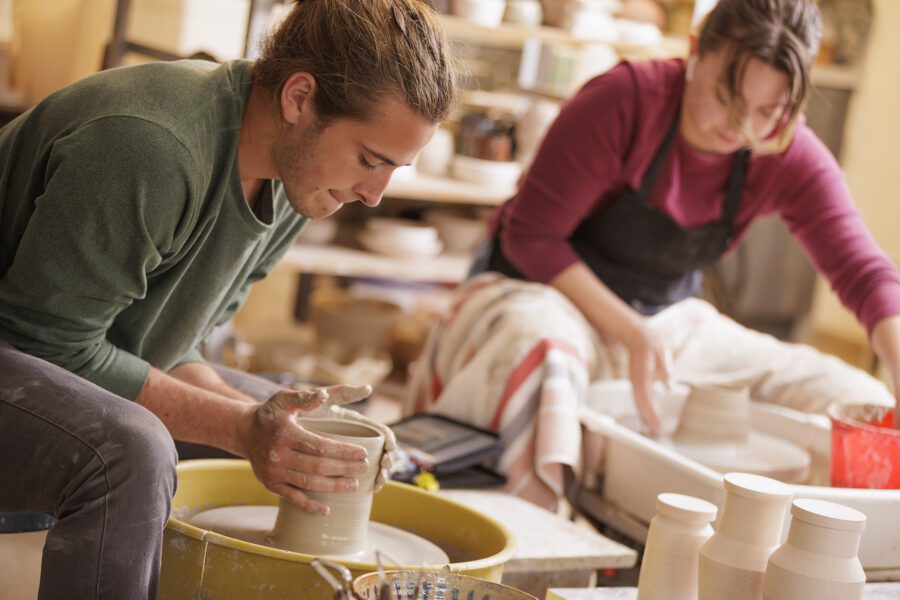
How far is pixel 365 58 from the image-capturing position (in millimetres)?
1369

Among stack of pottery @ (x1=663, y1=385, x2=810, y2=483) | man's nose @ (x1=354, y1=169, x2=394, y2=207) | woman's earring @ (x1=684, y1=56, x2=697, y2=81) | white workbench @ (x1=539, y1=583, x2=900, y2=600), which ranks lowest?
white workbench @ (x1=539, y1=583, x2=900, y2=600)

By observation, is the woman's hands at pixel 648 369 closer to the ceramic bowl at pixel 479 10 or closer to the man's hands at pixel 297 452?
the man's hands at pixel 297 452

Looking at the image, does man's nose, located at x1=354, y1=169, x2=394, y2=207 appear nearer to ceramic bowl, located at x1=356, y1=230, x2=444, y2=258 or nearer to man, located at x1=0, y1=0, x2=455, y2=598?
man, located at x1=0, y1=0, x2=455, y2=598

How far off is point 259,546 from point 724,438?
96 centimetres

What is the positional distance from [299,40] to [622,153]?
3.40ft

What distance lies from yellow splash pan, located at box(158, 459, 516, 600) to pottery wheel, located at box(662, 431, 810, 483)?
0.56 metres

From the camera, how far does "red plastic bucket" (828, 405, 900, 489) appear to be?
1.71 m

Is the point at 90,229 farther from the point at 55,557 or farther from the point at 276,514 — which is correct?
the point at 276,514

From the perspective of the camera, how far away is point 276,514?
152 cm

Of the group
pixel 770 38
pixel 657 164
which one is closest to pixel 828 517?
pixel 770 38

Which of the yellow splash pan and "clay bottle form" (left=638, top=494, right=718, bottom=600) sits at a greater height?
"clay bottle form" (left=638, top=494, right=718, bottom=600)

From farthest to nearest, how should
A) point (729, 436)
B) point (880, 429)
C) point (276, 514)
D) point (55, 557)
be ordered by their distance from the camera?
point (729, 436)
point (880, 429)
point (276, 514)
point (55, 557)

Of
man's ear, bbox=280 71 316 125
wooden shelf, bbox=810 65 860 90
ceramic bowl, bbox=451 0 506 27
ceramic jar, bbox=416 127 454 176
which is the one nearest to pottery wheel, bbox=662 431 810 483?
man's ear, bbox=280 71 316 125

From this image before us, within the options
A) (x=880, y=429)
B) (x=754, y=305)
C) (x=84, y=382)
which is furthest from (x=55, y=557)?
(x=754, y=305)
